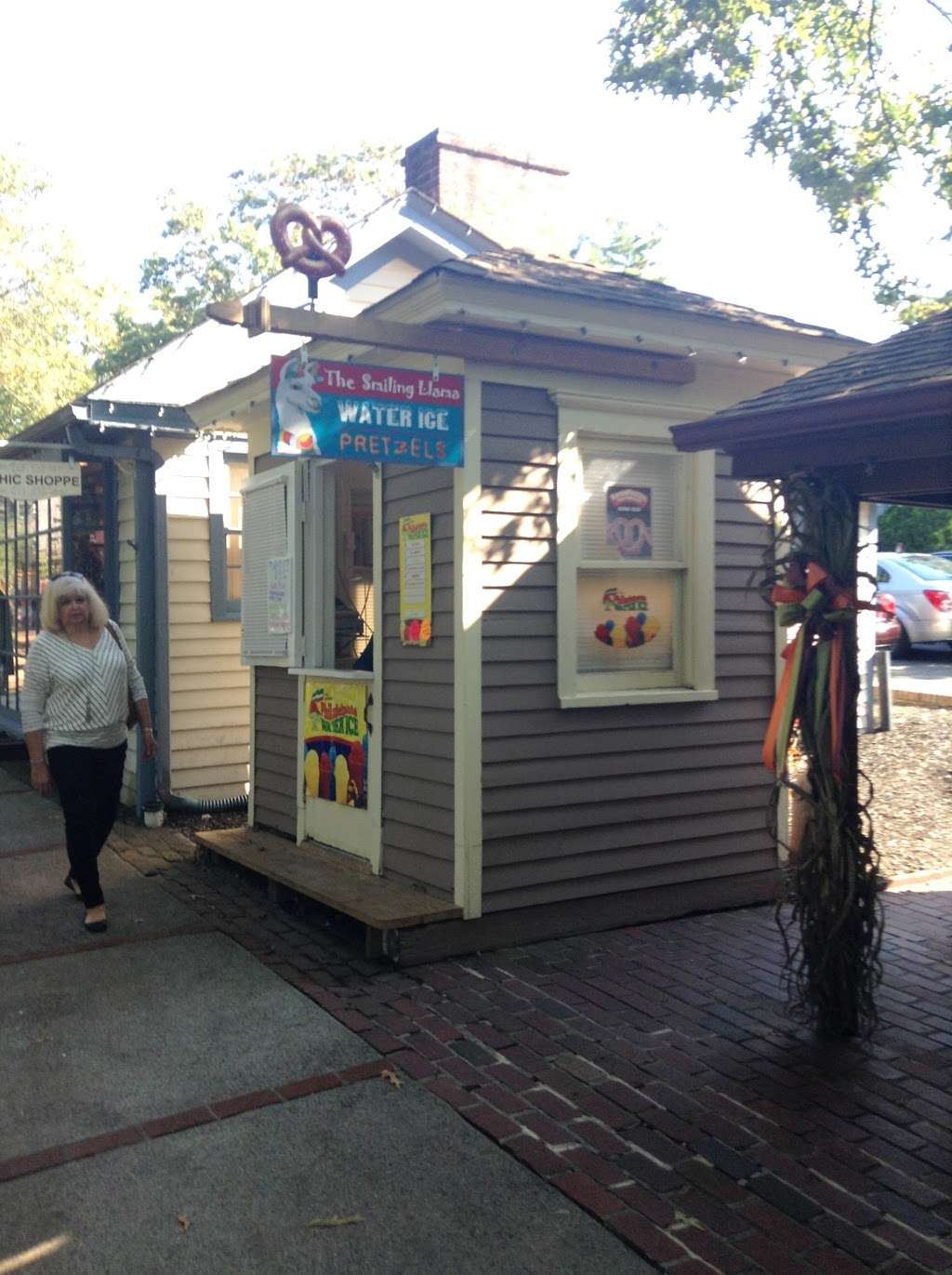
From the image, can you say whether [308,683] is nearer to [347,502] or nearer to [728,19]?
[347,502]

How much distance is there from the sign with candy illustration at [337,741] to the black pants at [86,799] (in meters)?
1.22

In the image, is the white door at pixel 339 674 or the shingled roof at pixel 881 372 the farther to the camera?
the white door at pixel 339 674

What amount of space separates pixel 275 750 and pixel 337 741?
1010mm

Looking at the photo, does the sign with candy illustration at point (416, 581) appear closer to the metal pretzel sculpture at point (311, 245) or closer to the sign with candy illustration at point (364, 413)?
the sign with candy illustration at point (364, 413)

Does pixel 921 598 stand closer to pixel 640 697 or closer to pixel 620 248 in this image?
pixel 640 697

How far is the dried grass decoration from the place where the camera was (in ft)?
14.8

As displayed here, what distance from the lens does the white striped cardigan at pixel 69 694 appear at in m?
5.92

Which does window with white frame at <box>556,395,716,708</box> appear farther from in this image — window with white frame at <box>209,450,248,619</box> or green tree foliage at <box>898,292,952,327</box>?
green tree foliage at <box>898,292,952,327</box>

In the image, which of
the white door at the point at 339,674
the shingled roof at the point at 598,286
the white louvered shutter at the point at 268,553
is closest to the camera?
the shingled roof at the point at 598,286

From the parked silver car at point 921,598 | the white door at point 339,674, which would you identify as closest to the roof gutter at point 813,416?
the white door at point 339,674

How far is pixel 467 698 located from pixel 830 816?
6.00 feet

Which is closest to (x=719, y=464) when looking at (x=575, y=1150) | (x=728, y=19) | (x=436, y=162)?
(x=575, y=1150)

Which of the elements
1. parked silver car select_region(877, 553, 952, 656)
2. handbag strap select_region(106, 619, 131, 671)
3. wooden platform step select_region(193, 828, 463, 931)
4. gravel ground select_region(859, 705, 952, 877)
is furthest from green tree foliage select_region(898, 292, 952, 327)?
handbag strap select_region(106, 619, 131, 671)

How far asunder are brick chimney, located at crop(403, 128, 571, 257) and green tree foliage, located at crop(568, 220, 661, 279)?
33.9 meters
